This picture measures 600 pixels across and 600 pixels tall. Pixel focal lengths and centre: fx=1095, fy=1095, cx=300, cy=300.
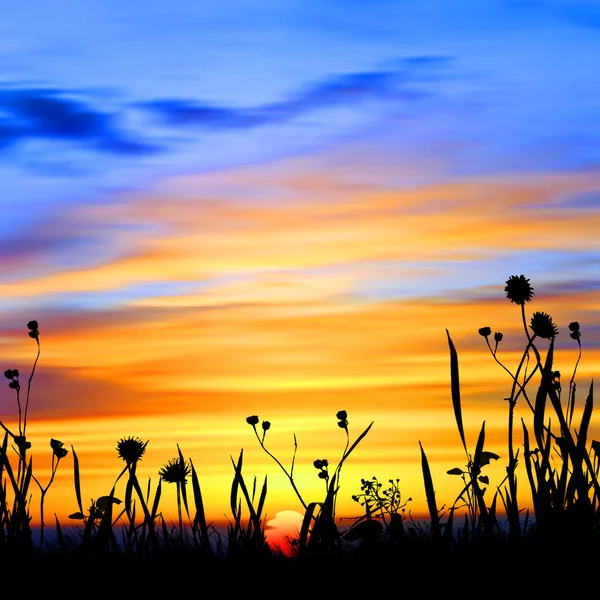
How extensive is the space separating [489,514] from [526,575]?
0.87 metres

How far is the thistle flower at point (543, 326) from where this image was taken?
287 inches

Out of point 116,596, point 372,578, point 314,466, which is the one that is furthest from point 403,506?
point 116,596

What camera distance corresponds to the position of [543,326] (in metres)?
7.36

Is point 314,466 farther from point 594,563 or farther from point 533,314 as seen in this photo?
point 594,563

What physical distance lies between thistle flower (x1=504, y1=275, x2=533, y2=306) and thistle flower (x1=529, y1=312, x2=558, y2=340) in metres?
0.15

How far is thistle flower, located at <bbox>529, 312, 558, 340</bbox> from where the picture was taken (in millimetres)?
7297

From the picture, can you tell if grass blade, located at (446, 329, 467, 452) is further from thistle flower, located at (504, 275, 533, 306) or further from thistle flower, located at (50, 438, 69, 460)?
thistle flower, located at (50, 438, 69, 460)

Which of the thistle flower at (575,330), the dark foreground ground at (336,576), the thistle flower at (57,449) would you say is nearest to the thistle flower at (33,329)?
the thistle flower at (57,449)

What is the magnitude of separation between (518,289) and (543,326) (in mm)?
303

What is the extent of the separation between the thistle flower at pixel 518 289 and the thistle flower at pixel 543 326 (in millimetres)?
150

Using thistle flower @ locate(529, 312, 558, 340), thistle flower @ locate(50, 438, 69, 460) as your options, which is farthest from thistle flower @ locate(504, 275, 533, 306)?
thistle flower @ locate(50, 438, 69, 460)

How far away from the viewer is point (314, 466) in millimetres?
7922

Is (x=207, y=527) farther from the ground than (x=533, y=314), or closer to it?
closer to it

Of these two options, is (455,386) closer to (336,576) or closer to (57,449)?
(336,576)
